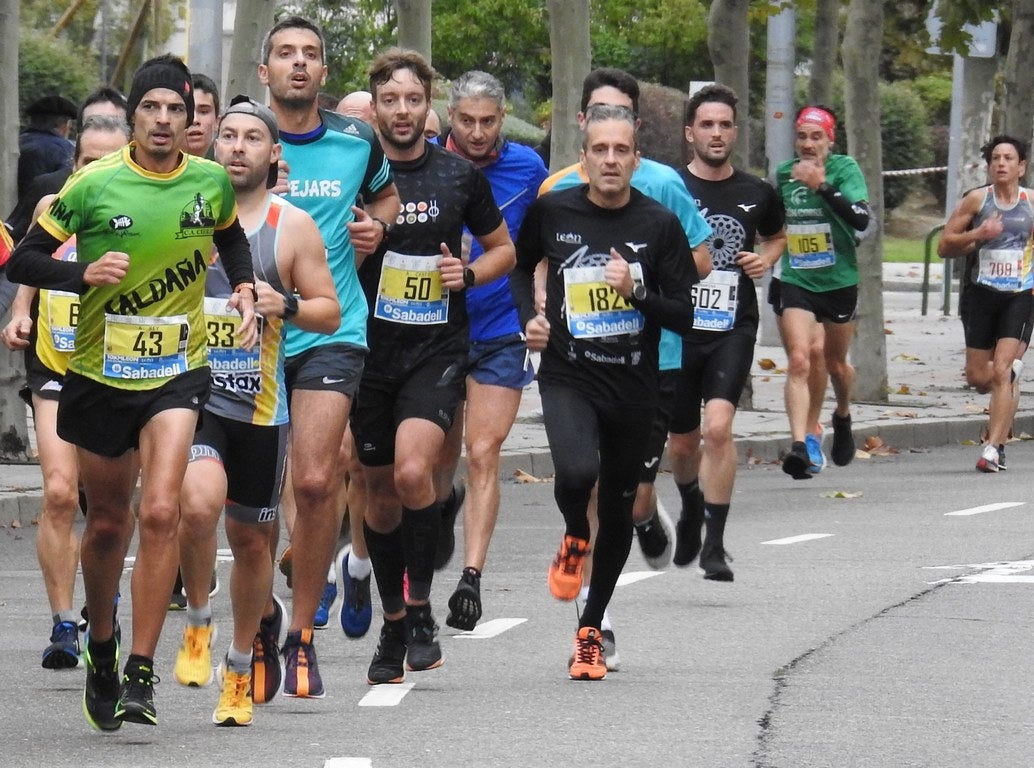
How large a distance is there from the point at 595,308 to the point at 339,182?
0.95 metres

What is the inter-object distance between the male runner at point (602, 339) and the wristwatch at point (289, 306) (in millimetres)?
1085

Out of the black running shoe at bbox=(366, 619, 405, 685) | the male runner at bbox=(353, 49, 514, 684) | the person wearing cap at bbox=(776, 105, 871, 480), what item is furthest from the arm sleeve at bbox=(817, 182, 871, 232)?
the black running shoe at bbox=(366, 619, 405, 685)

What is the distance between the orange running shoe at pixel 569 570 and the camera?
320 inches

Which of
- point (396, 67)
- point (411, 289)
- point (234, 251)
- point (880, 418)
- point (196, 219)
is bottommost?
point (880, 418)

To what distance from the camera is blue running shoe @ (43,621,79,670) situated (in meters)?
8.27

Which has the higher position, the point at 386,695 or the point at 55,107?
the point at 55,107

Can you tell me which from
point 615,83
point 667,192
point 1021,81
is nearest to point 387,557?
point 667,192

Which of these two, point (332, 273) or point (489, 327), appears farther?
point (489, 327)

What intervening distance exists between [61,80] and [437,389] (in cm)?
3614

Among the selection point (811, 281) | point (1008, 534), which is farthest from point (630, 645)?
point (811, 281)

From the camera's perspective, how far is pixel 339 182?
8023mm

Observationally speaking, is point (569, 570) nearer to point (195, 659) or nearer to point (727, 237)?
point (195, 659)

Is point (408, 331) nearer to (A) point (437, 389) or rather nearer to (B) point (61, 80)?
(A) point (437, 389)

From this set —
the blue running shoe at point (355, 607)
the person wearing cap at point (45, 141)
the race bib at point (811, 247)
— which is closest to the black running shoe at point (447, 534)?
the blue running shoe at point (355, 607)
